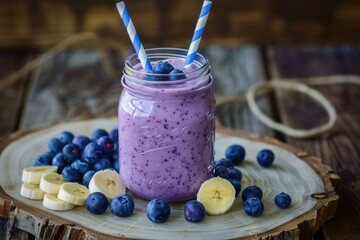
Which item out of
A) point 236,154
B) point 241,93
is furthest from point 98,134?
point 241,93

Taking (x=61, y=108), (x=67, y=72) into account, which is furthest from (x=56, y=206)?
(x=67, y=72)

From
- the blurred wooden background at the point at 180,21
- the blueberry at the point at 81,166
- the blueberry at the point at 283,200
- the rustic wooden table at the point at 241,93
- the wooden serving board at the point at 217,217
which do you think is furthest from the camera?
the blurred wooden background at the point at 180,21

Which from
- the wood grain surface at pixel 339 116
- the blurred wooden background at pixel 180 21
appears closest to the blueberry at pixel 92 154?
the wood grain surface at pixel 339 116

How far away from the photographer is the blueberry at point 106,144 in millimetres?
1780

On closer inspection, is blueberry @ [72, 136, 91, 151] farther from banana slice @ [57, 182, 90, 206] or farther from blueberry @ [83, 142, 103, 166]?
banana slice @ [57, 182, 90, 206]

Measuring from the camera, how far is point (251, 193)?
5.27 feet

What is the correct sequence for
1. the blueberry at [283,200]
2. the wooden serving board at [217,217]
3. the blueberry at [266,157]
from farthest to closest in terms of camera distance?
the blueberry at [266,157]
the blueberry at [283,200]
the wooden serving board at [217,217]

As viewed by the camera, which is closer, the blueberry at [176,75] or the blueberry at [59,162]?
the blueberry at [176,75]

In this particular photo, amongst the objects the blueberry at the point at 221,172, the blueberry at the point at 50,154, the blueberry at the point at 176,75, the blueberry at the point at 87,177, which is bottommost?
the blueberry at the point at 87,177

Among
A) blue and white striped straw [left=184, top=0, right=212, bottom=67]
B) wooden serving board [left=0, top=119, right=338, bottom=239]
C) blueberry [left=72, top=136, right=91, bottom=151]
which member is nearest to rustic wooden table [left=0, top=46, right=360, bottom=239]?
wooden serving board [left=0, top=119, right=338, bottom=239]

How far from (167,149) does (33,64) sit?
1.32m

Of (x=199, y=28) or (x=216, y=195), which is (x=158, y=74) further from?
(x=216, y=195)

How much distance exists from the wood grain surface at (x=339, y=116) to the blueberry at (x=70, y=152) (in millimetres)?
617

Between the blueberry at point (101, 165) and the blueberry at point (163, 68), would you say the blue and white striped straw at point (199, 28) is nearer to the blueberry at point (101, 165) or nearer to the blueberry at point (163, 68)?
the blueberry at point (163, 68)
